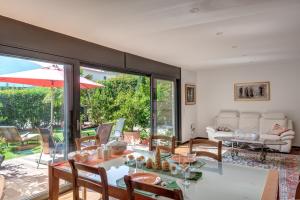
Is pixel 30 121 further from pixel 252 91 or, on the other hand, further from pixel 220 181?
pixel 252 91

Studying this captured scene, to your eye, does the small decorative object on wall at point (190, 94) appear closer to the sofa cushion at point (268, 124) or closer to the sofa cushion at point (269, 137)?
the sofa cushion at point (268, 124)

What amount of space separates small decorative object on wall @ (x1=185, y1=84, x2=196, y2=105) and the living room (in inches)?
35.8

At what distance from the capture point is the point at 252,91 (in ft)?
22.0

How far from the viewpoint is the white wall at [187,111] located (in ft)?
22.0

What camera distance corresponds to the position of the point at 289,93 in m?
6.16

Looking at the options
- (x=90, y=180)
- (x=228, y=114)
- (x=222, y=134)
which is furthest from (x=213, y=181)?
(x=228, y=114)

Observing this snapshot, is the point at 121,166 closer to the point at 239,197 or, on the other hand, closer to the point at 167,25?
the point at 239,197

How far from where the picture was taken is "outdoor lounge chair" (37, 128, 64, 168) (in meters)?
3.15

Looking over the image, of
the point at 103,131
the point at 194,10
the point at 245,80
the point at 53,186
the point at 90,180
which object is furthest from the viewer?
the point at 245,80

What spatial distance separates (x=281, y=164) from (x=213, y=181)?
3.59 m

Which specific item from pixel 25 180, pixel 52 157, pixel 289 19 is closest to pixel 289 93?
pixel 289 19

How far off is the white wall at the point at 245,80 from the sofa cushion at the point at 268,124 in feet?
1.60

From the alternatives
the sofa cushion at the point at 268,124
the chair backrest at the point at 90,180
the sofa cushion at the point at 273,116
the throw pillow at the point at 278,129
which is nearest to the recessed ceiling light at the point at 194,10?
the chair backrest at the point at 90,180

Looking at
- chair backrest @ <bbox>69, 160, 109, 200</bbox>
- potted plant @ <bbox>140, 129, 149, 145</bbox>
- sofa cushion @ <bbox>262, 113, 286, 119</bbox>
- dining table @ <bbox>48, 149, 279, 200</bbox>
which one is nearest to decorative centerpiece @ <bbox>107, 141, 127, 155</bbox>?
dining table @ <bbox>48, 149, 279, 200</bbox>
